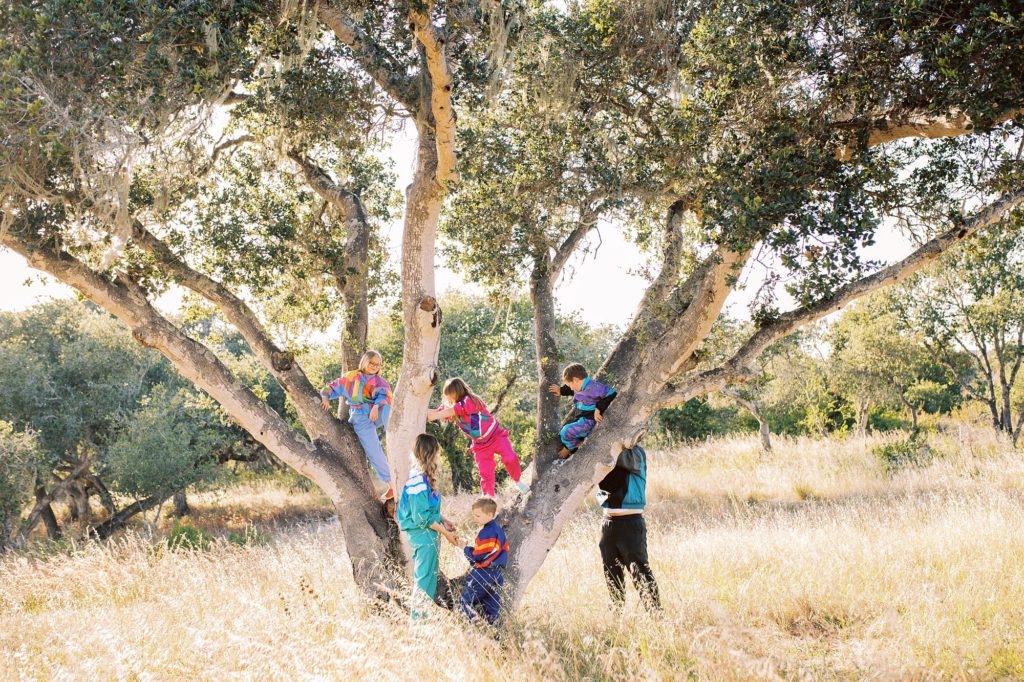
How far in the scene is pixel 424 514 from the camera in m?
5.43

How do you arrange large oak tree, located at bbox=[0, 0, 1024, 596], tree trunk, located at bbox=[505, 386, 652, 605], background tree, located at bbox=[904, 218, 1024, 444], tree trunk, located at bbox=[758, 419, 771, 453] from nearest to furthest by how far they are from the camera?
large oak tree, located at bbox=[0, 0, 1024, 596] < tree trunk, located at bbox=[505, 386, 652, 605] < background tree, located at bbox=[904, 218, 1024, 444] < tree trunk, located at bbox=[758, 419, 771, 453]

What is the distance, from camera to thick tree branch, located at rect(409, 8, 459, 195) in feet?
17.0

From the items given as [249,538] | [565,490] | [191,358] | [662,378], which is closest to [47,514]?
[249,538]

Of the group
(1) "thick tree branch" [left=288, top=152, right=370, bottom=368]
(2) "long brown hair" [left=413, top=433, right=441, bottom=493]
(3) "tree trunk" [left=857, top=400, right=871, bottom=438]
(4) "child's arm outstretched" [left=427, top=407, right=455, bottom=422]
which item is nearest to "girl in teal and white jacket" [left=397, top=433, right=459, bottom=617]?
(2) "long brown hair" [left=413, top=433, right=441, bottom=493]

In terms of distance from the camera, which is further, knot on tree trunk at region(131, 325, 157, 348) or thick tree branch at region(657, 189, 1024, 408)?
knot on tree trunk at region(131, 325, 157, 348)

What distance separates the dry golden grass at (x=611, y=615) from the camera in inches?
173

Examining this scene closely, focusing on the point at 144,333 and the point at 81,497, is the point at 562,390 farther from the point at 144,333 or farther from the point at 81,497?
the point at 81,497

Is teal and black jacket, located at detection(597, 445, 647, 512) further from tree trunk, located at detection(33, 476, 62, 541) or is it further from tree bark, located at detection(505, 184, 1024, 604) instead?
tree trunk, located at detection(33, 476, 62, 541)

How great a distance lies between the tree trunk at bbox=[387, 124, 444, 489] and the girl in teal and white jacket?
1.95ft

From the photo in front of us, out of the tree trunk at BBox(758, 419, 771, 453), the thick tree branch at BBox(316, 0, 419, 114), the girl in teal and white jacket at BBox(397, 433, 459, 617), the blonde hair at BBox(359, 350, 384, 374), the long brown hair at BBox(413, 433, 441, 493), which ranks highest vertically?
the thick tree branch at BBox(316, 0, 419, 114)

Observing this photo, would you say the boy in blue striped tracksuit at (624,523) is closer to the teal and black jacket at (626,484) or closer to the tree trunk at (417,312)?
the teal and black jacket at (626,484)

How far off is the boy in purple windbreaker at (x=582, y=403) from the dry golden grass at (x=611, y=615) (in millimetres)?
1401

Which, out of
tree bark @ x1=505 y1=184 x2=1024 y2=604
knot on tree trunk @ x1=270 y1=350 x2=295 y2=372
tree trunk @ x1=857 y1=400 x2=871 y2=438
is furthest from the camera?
tree trunk @ x1=857 y1=400 x2=871 y2=438

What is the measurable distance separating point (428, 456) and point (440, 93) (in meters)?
2.84
